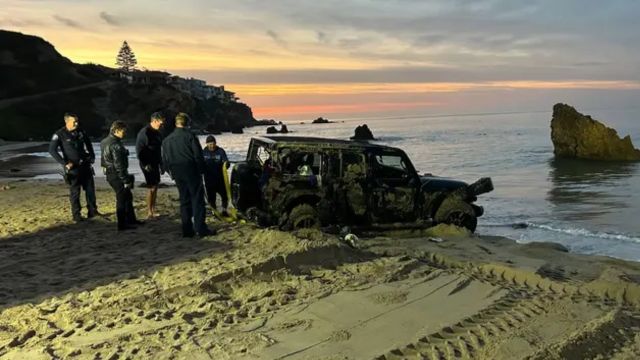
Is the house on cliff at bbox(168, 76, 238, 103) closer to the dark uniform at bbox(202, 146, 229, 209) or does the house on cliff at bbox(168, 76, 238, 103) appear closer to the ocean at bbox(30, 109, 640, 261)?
the ocean at bbox(30, 109, 640, 261)

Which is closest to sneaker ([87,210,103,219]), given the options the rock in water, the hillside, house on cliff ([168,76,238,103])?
the rock in water

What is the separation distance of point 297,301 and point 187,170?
3465 mm

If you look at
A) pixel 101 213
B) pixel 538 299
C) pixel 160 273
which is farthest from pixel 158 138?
pixel 538 299

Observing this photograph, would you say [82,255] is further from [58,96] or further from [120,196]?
[58,96]

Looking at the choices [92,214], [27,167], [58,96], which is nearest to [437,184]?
[92,214]

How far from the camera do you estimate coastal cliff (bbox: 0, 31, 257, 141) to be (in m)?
76.1

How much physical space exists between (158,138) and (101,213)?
213 cm

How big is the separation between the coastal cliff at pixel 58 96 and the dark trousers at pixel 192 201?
65.8 meters

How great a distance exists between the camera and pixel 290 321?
4828 mm

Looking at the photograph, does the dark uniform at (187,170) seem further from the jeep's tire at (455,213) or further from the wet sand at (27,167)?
the wet sand at (27,167)

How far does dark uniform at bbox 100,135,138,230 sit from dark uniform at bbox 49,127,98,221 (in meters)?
0.92

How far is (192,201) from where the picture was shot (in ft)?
26.4

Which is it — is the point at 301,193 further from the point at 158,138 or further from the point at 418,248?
the point at 158,138

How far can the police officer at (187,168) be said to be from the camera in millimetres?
7898
